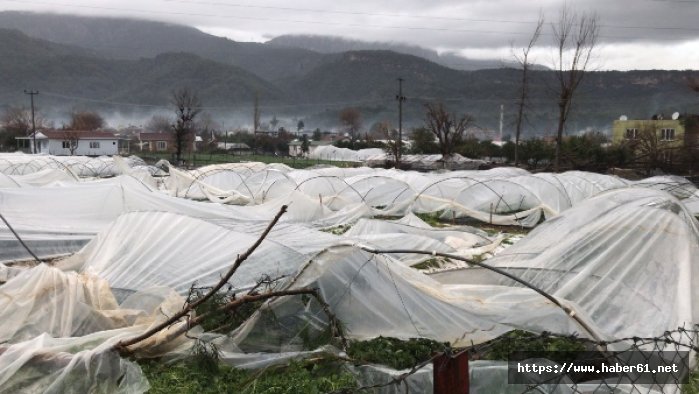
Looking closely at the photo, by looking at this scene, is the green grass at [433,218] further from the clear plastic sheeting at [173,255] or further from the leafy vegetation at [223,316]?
the leafy vegetation at [223,316]

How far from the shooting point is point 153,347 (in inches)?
225

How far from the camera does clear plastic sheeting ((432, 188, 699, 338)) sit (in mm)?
6418

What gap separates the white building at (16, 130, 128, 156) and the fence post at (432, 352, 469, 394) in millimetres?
66368

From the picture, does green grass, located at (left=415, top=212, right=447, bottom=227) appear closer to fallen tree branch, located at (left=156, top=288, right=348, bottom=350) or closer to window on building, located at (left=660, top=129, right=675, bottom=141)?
fallen tree branch, located at (left=156, top=288, right=348, bottom=350)

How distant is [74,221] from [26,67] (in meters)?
185

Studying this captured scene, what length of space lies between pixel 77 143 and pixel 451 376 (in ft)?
222

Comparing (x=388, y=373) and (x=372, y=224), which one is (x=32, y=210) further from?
(x=388, y=373)

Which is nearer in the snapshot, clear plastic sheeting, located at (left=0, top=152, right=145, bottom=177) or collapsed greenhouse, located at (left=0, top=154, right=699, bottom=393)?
collapsed greenhouse, located at (left=0, top=154, right=699, bottom=393)

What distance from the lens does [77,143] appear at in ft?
211

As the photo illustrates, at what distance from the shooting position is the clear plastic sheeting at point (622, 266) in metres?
6.42

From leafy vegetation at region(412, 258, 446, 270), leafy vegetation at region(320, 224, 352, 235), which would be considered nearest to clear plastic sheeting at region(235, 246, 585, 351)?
leafy vegetation at region(412, 258, 446, 270)

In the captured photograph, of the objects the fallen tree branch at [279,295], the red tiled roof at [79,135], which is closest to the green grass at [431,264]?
the fallen tree branch at [279,295]

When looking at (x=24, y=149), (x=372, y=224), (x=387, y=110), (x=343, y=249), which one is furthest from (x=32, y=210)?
(x=387, y=110)

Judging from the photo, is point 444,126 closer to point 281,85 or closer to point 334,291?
point 334,291
